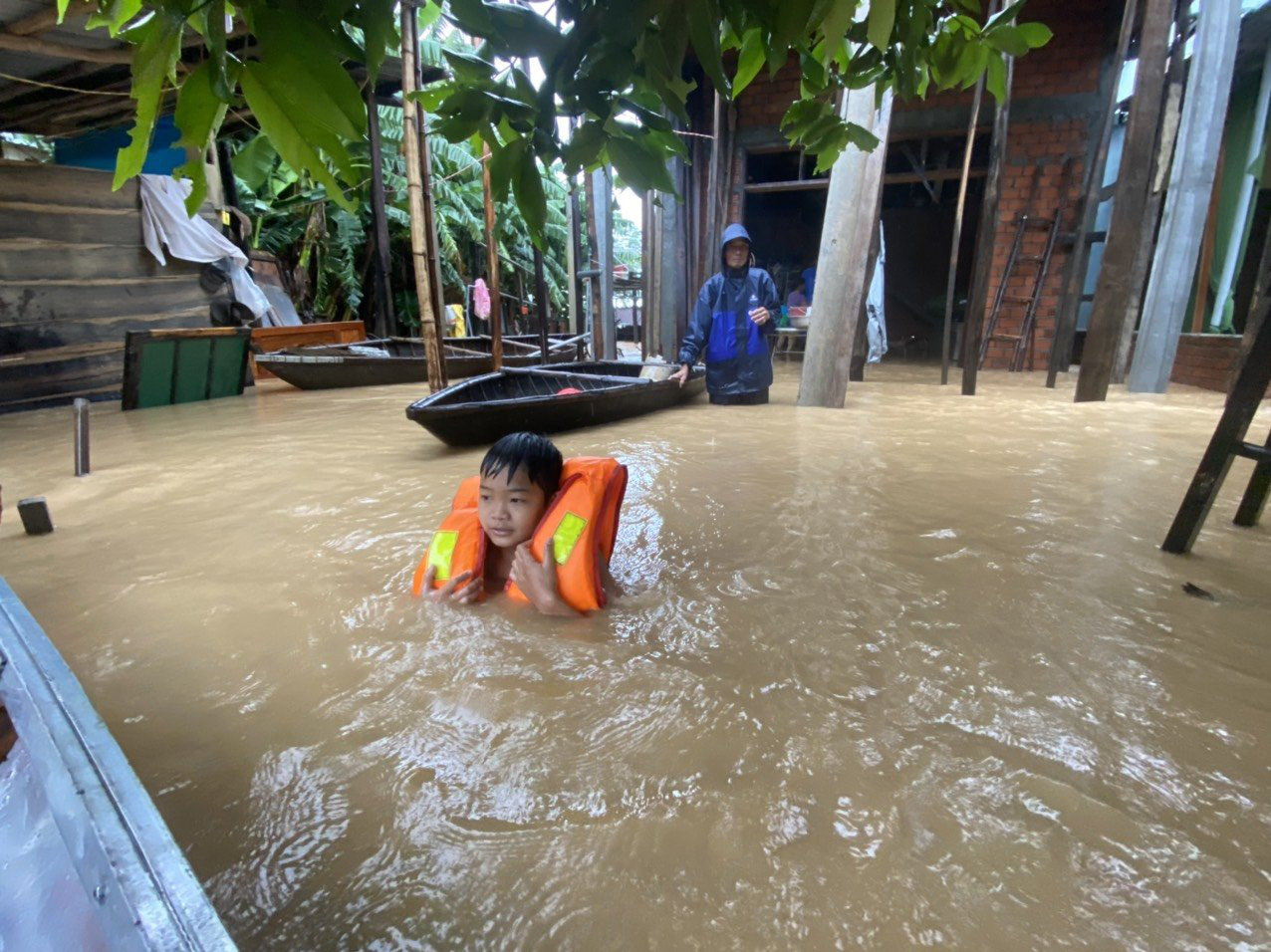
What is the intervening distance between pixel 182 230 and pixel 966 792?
31.9ft

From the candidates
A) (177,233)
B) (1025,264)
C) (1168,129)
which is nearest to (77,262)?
(177,233)

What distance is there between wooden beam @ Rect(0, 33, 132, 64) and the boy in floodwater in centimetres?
561

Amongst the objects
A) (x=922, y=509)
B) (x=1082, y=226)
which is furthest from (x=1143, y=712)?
(x=1082, y=226)

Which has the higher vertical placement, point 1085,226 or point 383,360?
point 1085,226

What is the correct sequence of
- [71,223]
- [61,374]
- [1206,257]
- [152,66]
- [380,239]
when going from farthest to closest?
[380,239] → [1206,257] → [61,374] → [71,223] → [152,66]

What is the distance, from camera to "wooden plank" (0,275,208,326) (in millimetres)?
7102

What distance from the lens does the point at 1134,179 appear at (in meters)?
5.88

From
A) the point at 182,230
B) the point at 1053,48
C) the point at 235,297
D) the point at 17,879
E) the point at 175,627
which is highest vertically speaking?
the point at 1053,48

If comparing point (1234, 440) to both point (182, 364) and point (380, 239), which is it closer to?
point (182, 364)

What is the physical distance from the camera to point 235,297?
350 inches

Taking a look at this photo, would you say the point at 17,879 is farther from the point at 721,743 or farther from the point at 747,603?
the point at 747,603

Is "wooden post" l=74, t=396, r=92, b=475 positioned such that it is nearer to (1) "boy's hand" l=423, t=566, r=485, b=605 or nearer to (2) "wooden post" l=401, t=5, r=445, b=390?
(2) "wooden post" l=401, t=5, r=445, b=390

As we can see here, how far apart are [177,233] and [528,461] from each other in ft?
26.8

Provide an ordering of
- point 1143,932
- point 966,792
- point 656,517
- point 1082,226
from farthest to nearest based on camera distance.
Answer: point 1082,226
point 656,517
point 966,792
point 1143,932
